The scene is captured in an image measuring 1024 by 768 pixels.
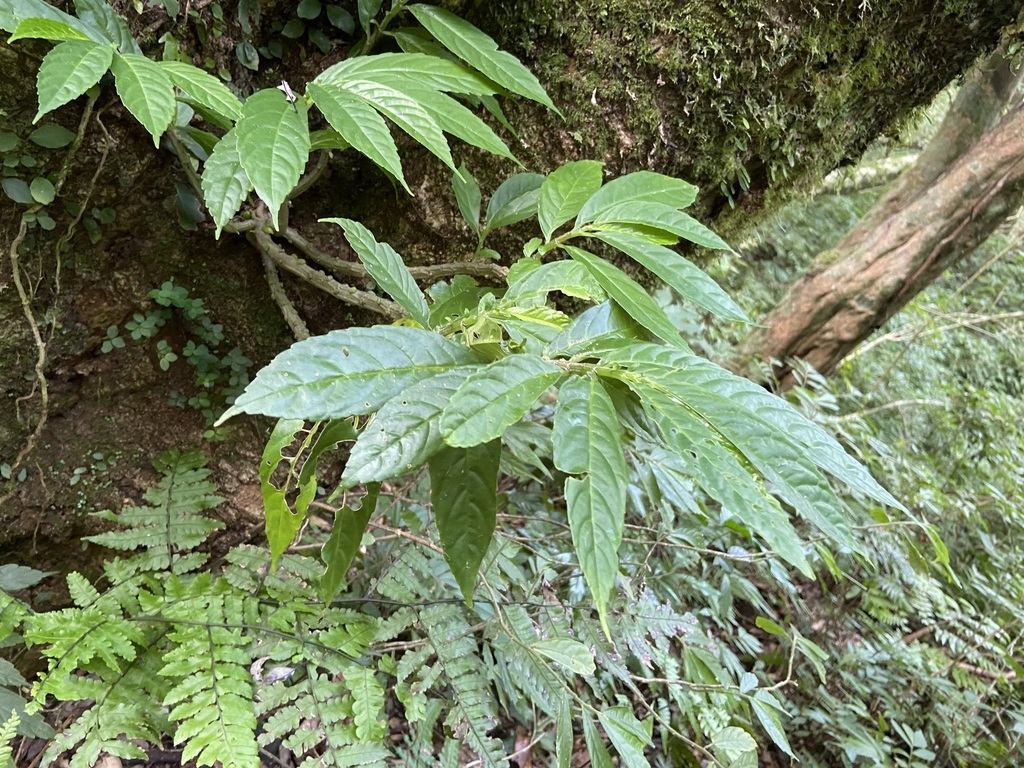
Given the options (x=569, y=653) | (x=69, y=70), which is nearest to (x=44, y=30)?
(x=69, y=70)

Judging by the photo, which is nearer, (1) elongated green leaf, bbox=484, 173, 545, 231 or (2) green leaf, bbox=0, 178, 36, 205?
(2) green leaf, bbox=0, 178, 36, 205

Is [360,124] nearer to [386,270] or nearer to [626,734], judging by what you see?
[386,270]

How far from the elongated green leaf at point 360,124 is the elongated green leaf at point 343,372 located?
9.6 inches

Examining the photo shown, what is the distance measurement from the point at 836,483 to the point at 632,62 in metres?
1.75

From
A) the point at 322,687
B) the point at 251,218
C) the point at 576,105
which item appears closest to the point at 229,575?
the point at 322,687

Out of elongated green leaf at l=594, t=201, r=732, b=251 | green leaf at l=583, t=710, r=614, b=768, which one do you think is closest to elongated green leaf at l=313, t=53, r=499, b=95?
elongated green leaf at l=594, t=201, r=732, b=251

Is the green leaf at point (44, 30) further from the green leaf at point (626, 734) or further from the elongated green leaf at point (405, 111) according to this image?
the green leaf at point (626, 734)

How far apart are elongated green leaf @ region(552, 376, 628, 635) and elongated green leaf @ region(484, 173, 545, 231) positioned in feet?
2.26

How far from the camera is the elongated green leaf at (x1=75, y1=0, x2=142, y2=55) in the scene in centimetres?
97

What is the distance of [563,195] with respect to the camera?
3.57 ft

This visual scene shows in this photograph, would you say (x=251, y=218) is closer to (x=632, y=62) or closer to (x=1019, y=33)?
(x=632, y=62)

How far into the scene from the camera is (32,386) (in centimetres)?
129

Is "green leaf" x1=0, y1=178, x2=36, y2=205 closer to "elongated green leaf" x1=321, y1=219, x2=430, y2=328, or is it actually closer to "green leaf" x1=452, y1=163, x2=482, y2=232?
"elongated green leaf" x1=321, y1=219, x2=430, y2=328

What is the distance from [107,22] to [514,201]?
0.80 metres
